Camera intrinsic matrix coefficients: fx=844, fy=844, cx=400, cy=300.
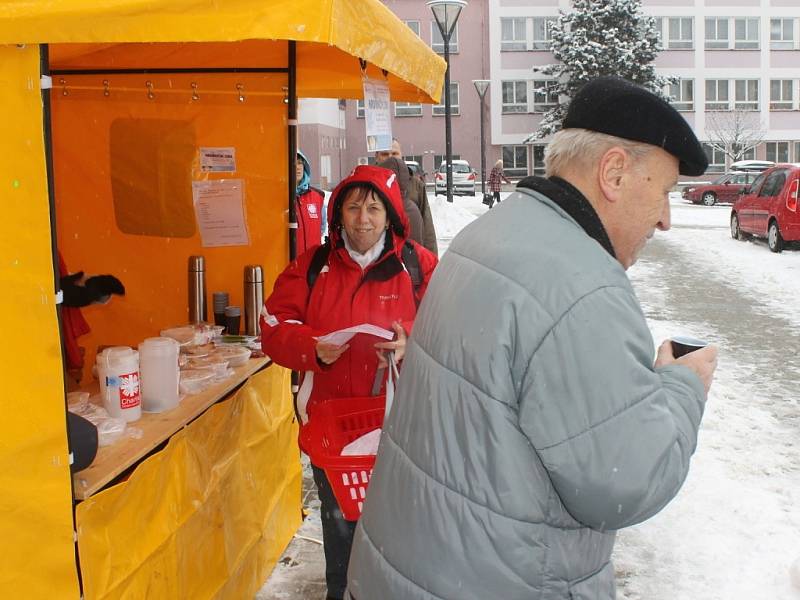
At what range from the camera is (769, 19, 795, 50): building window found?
4844 cm

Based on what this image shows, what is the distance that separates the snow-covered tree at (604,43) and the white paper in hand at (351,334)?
42.7m

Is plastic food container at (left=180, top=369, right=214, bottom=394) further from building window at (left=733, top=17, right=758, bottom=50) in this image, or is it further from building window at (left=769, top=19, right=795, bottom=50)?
building window at (left=769, top=19, right=795, bottom=50)

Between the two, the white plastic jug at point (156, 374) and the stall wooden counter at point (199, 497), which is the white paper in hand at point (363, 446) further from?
the white plastic jug at point (156, 374)

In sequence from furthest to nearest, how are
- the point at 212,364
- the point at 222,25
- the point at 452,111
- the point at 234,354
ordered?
the point at 452,111
the point at 234,354
the point at 212,364
the point at 222,25

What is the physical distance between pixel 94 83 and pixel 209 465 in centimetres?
240

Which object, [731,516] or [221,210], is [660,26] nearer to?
[731,516]

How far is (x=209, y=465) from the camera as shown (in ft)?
11.3

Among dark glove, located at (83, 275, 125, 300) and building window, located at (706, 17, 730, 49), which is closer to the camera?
dark glove, located at (83, 275, 125, 300)

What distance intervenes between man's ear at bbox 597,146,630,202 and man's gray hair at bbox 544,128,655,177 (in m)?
0.01

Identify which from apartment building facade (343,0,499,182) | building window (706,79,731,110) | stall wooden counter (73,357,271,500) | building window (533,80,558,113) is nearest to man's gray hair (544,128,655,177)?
stall wooden counter (73,357,271,500)

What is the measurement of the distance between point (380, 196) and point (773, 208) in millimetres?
15274

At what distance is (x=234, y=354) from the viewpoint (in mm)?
3980

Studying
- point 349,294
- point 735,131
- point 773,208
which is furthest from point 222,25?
point 735,131

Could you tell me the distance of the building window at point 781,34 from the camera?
48.4 metres
